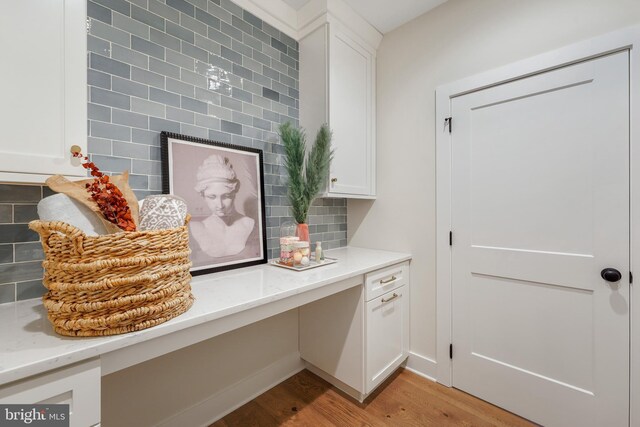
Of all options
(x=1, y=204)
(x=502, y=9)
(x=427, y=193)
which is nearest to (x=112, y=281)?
(x=1, y=204)

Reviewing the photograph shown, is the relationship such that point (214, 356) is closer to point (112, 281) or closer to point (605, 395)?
point (112, 281)

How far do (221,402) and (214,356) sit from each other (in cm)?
28

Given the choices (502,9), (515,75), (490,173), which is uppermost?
(502,9)

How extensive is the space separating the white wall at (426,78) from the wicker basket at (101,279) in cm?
174

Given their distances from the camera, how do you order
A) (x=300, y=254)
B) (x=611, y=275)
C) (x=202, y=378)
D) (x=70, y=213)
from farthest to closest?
1. (x=300, y=254)
2. (x=202, y=378)
3. (x=611, y=275)
4. (x=70, y=213)

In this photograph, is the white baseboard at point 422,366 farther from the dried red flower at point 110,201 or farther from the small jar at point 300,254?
the dried red flower at point 110,201

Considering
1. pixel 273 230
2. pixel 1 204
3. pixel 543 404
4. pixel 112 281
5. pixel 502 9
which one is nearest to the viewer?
pixel 112 281

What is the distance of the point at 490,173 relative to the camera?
1.72 m

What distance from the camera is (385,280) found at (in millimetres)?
1824

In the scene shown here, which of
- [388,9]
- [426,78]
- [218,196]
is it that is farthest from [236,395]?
[388,9]

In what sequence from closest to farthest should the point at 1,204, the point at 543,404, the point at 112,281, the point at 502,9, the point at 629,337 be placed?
1. the point at 112,281
2. the point at 1,204
3. the point at 629,337
4. the point at 543,404
5. the point at 502,9

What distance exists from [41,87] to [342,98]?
1.59 meters

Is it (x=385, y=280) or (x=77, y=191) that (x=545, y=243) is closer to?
(x=385, y=280)

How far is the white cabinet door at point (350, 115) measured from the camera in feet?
6.31
